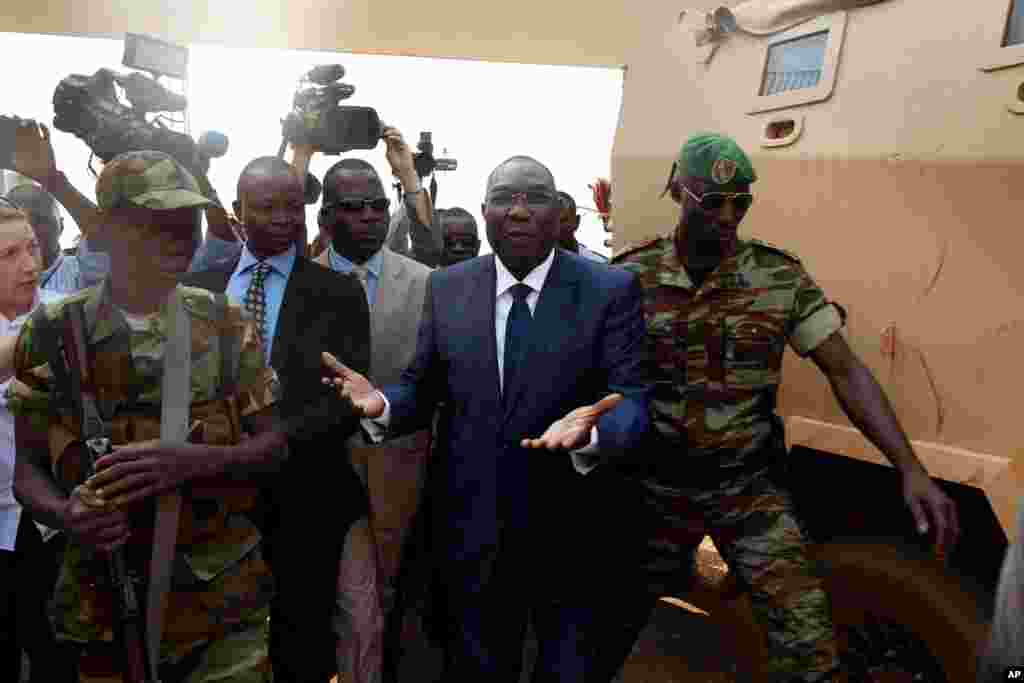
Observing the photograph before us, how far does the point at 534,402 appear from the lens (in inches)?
97.7

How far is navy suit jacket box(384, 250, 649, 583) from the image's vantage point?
8.18 feet

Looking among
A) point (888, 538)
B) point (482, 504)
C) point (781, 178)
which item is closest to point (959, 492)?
point (888, 538)

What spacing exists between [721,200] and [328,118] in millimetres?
1640

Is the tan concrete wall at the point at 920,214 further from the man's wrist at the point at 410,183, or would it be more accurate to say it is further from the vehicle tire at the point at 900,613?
the man's wrist at the point at 410,183

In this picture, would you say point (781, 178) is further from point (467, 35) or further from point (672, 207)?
point (467, 35)

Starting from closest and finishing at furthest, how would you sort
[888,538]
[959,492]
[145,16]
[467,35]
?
[959,492], [888,538], [145,16], [467,35]

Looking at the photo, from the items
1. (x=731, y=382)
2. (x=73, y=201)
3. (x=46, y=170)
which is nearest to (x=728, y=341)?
(x=731, y=382)

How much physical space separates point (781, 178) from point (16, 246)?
2429 millimetres

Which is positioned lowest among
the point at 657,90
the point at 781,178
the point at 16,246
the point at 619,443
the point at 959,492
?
the point at 959,492

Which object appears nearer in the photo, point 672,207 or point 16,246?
point 16,246

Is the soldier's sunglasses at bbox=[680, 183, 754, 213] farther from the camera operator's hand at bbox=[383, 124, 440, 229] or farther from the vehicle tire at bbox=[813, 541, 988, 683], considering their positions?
the camera operator's hand at bbox=[383, 124, 440, 229]

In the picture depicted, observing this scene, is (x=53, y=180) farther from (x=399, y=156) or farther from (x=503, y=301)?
(x=503, y=301)

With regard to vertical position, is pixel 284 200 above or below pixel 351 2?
below

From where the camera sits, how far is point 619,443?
2.27 m
